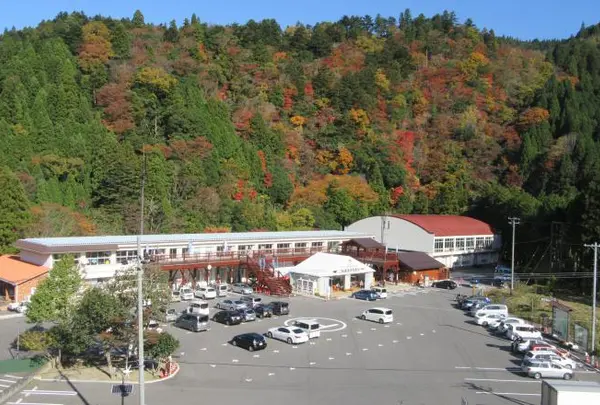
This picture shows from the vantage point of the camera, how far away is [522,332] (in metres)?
26.2

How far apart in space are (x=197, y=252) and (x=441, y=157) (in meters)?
38.5

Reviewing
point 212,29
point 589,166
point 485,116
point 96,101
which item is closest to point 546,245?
point 589,166

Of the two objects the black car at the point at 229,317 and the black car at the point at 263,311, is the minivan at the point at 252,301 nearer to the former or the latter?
the black car at the point at 263,311

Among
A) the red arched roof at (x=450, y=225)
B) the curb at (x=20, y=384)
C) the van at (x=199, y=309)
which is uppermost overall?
the red arched roof at (x=450, y=225)

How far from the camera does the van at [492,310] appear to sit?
3033 cm

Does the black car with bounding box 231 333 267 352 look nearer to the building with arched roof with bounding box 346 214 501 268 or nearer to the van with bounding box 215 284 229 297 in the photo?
the van with bounding box 215 284 229 297

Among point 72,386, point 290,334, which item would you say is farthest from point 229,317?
point 72,386

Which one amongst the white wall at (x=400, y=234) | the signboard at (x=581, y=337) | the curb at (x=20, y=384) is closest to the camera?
the curb at (x=20, y=384)

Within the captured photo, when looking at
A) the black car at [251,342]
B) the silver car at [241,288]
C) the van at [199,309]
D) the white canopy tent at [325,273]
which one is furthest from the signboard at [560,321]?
the silver car at [241,288]

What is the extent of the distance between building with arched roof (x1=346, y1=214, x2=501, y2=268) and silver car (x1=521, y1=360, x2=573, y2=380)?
90.9 ft

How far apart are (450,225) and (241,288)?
23.6 meters

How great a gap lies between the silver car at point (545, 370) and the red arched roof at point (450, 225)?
27.9 m

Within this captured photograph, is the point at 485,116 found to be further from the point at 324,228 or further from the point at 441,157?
the point at 324,228

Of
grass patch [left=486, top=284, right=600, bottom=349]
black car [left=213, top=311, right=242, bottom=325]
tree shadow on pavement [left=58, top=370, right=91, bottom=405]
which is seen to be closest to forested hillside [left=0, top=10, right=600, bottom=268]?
grass patch [left=486, top=284, right=600, bottom=349]
